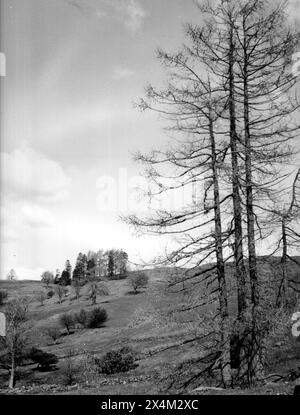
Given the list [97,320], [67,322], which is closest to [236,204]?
[97,320]

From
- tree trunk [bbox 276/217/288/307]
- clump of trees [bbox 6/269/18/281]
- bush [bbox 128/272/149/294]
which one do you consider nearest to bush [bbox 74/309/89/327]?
bush [bbox 128/272/149/294]

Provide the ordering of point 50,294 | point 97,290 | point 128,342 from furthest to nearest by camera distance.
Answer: point 50,294
point 97,290
point 128,342

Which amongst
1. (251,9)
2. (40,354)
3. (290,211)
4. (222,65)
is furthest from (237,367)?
(40,354)

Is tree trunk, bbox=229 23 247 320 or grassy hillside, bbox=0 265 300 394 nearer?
tree trunk, bbox=229 23 247 320

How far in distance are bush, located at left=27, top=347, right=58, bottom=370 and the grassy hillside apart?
59cm

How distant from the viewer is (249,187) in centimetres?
1116

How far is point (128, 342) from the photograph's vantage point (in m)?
25.1

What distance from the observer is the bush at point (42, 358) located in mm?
27578

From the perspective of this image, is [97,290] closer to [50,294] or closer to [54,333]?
[54,333]

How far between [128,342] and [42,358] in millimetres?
6921

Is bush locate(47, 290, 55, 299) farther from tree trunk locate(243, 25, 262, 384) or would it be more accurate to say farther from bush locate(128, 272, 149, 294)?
tree trunk locate(243, 25, 262, 384)

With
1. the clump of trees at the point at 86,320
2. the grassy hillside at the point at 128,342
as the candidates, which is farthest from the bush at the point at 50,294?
the clump of trees at the point at 86,320

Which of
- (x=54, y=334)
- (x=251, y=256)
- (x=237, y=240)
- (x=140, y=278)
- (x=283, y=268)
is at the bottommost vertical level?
(x=54, y=334)

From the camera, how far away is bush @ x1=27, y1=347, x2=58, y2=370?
27.6m
